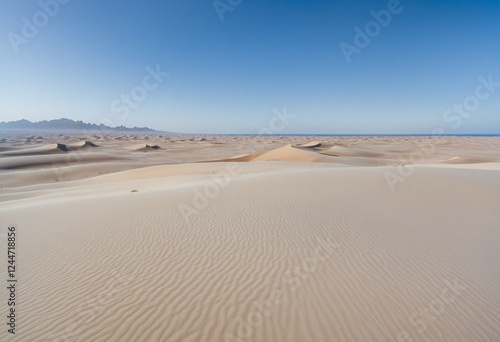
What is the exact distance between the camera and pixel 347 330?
136 inches

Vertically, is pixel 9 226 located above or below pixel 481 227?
below

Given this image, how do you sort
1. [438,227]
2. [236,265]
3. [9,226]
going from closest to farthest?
[236,265]
[438,227]
[9,226]

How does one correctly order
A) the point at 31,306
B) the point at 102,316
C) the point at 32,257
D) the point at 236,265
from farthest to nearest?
the point at 32,257
the point at 236,265
the point at 31,306
the point at 102,316

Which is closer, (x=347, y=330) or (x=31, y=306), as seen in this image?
(x=347, y=330)

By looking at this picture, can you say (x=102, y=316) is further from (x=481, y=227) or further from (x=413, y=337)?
(x=481, y=227)

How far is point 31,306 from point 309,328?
4223mm

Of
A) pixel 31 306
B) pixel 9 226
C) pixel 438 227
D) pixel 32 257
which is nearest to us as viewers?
pixel 31 306

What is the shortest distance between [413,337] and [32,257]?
7.23m

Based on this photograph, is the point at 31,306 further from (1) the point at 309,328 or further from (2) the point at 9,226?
(2) the point at 9,226

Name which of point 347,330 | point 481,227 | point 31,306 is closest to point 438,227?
point 481,227

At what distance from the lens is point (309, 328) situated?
348 centimetres

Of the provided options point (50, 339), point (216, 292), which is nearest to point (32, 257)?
point (50, 339)

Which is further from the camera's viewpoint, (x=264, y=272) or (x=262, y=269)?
(x=262, y=269)

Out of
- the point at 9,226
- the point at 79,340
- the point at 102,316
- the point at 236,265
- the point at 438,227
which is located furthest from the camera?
the point at 9,226
